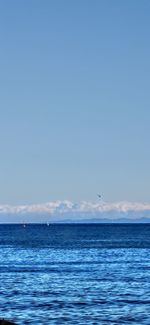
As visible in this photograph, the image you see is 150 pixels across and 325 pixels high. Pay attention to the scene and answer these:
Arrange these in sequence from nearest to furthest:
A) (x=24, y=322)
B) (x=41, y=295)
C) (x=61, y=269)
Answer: (x=24, y=322) → (x=41, y=295) → (x=61, y=269)

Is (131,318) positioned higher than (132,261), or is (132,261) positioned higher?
(132,261)

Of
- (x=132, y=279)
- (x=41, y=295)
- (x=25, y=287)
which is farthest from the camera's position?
(x=132, y=279)

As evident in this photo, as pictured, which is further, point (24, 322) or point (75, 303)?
point (75, 303)

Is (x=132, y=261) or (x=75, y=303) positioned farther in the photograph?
(x=132, y=261)

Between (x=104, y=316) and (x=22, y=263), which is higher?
(x=22, y=263)

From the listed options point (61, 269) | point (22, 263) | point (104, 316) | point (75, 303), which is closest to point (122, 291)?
point (75, 303)

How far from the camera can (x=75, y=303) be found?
193 feet

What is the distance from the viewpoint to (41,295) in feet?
208

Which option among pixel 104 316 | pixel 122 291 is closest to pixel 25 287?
pixel 122 291

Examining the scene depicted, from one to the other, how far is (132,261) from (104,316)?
53.8m

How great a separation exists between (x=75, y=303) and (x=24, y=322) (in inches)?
398

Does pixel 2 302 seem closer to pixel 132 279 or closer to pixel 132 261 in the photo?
pixel 132 279

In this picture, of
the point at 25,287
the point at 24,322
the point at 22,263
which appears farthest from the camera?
the point at 22,263

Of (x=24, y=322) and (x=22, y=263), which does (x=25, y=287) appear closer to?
(x=24, y=322)
